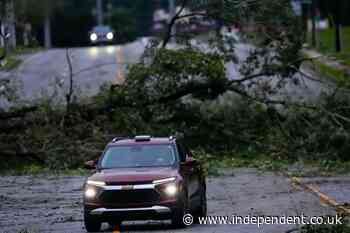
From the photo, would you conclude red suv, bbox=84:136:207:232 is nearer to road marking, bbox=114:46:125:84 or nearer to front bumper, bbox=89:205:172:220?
front bumper, bbox=89:205:172:220

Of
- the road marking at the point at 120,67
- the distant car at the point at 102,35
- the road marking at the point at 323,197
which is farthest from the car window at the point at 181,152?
the distant car at the point at 102,35

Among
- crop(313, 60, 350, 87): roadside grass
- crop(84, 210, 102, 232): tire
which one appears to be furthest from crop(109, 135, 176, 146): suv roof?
crop(313, 60, 350, 87): roadside grass

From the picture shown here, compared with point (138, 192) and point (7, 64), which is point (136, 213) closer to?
point (138, 192)

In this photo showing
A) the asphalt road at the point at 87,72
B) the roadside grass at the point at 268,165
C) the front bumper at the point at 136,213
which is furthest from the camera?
the asphalt road at the point at 87,72

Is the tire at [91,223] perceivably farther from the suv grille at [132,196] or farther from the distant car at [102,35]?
the distant car at [102,35]

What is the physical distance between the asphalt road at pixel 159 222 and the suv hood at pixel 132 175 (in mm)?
882

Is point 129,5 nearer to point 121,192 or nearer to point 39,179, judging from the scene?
point 39,179

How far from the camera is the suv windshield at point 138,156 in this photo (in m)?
18.0

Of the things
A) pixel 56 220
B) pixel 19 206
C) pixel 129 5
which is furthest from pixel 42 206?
pixel 129 5

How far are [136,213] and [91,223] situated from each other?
80 centimetres

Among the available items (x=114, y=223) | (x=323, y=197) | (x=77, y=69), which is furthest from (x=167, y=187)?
Result: (x=77, y=69)

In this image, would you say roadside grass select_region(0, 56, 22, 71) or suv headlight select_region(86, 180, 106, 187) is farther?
roadside grass select_region(0, 56, 22, 71)

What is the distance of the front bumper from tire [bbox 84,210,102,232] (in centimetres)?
14

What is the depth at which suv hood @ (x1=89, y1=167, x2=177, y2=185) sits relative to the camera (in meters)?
17.1
